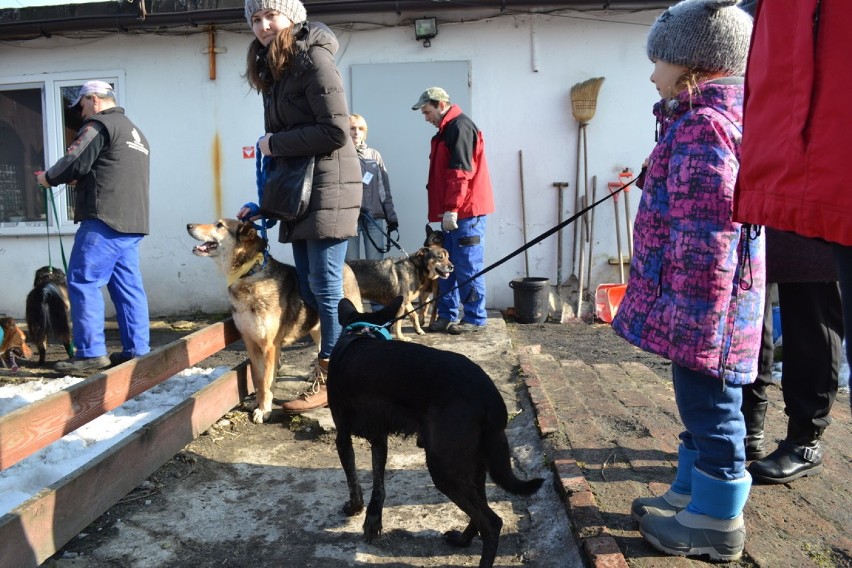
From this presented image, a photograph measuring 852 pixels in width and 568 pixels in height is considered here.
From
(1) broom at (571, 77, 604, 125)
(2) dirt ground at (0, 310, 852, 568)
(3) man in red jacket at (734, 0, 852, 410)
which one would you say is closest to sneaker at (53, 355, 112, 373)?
(2) dirt ground at (0, 310, 852, 568)

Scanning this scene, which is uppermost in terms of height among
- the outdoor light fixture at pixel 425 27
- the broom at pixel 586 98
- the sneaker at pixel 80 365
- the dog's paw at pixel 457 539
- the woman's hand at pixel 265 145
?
the outdoor light fixture at pixel 425 27

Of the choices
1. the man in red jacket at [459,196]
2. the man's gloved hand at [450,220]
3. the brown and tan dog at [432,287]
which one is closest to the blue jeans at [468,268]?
the man in red jacket at [459,196]

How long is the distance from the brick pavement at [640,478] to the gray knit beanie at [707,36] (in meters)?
1.66

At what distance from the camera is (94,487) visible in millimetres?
2641

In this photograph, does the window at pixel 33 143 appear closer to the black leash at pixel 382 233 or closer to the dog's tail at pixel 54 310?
the dog's tail at pixel 54 310

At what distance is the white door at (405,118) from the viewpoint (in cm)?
749

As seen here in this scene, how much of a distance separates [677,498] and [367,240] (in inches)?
207

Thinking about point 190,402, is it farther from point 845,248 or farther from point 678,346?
point 845,248

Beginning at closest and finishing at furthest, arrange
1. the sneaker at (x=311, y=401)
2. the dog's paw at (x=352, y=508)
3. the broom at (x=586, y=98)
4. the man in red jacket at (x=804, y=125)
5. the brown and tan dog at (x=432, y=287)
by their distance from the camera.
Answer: the man in red jacket at (x=804, y=125), the dog's paw at (x=352, y=508), the sneaker at (x=311, y=401), the brown and tan dog at (x=432, y=287), the broom at (x=586, y=98)

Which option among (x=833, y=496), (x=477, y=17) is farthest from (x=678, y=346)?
(x=477, y=17)

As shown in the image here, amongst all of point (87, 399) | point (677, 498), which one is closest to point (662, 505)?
point (677, 498)

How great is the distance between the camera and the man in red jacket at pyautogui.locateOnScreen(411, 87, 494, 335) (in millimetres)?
6145

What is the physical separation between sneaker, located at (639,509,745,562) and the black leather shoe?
0.62 metres

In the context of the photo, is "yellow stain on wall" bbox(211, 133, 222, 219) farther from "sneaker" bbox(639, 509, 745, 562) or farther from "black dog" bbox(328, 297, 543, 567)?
"sneaker" bbox(639, 509, 745, 562)
